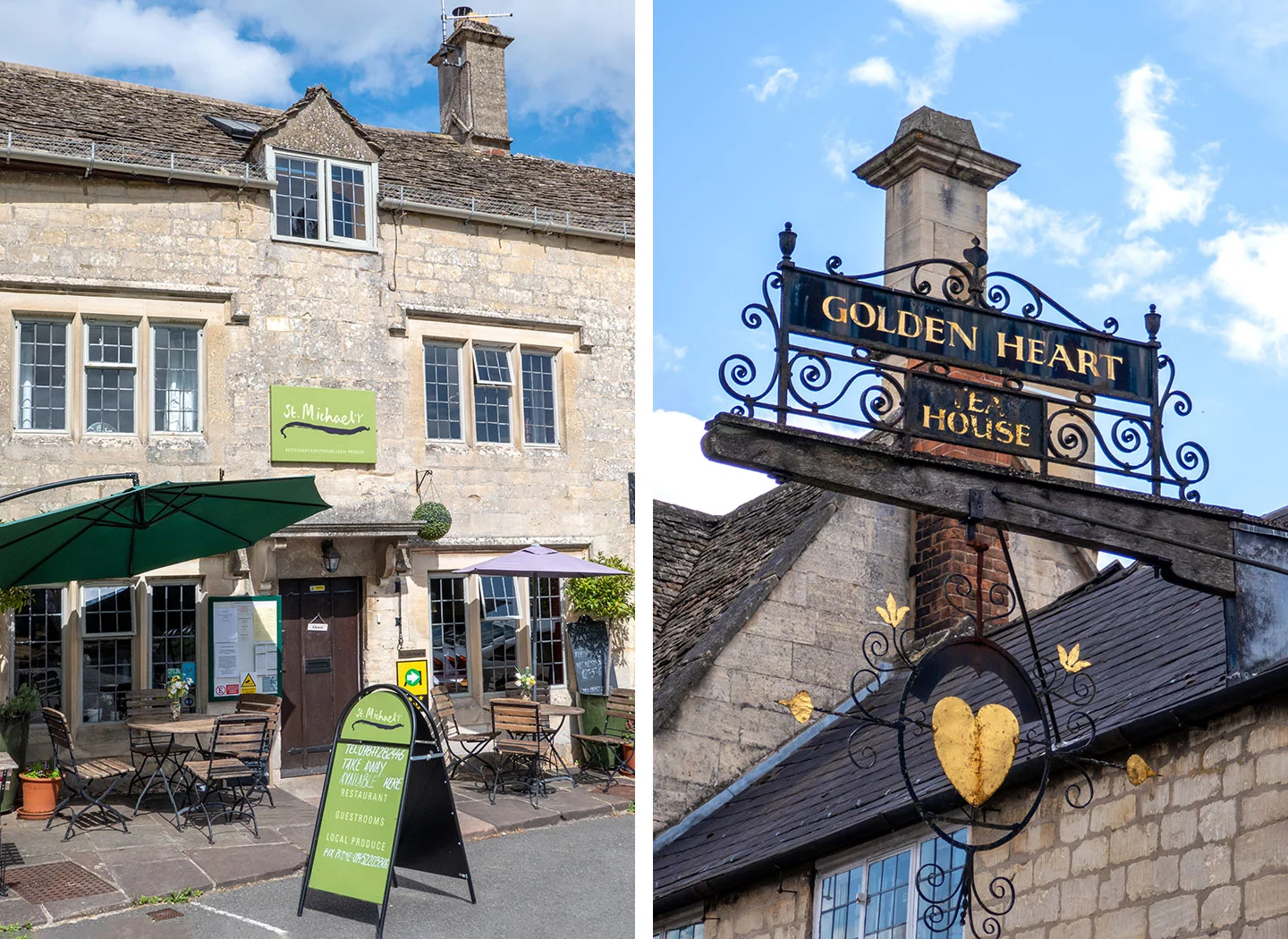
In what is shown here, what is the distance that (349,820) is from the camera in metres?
8.62

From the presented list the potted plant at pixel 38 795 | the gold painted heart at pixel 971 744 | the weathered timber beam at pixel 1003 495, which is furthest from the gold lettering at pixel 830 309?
the potted plant at pixel 38 795

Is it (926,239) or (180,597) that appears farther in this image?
(180,597)

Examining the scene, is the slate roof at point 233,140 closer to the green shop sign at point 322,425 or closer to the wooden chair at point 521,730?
the green shop sign at point 322,425

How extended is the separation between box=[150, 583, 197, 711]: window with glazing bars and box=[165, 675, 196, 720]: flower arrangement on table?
100 mm

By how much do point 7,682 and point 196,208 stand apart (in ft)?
15.7

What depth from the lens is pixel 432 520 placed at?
1367 centimetres

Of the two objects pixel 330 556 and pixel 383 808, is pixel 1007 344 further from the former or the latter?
pixel 330 556

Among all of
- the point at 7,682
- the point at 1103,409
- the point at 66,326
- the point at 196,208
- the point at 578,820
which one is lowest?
the point at 578,820

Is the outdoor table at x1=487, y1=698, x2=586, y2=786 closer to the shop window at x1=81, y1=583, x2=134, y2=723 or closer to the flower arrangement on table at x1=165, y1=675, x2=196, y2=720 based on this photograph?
the flower arrangement on table at x1=165, y1=675, x2=196, y2=720

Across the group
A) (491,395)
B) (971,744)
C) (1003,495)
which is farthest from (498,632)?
(1003,495)

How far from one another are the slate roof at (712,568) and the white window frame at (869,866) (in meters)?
1.67

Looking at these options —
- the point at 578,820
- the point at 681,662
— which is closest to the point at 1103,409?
the point at 681,662

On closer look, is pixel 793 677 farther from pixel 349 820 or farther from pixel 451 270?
pixel 451 270

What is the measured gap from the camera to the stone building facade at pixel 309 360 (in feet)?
40.9
